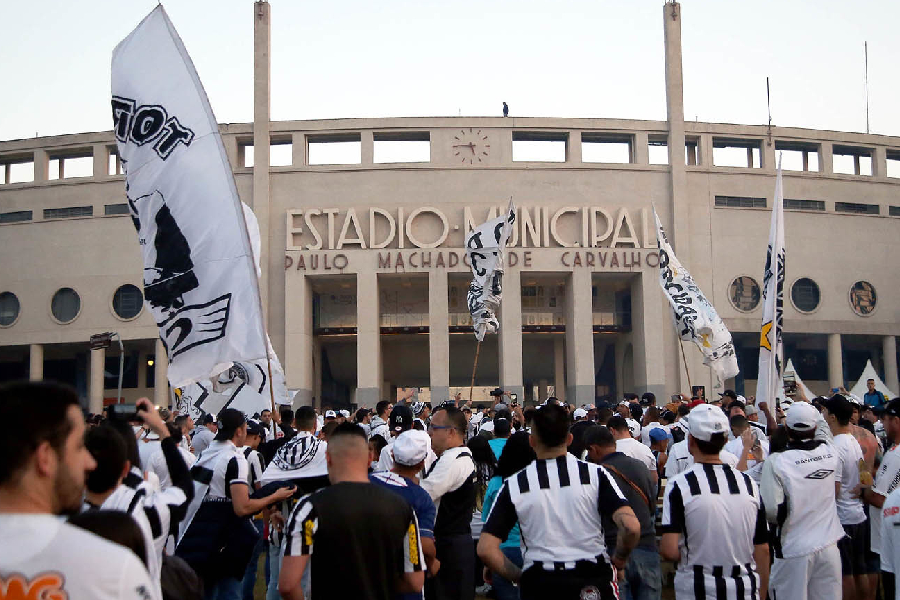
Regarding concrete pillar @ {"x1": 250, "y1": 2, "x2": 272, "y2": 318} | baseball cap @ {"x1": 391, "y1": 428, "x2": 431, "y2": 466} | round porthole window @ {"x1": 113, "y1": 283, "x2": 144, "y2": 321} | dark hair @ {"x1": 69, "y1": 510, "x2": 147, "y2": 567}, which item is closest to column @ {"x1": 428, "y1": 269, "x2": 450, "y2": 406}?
concrete pillar @ {"x1": 250, "y1": 2, "x2": 272, "y2": 318}

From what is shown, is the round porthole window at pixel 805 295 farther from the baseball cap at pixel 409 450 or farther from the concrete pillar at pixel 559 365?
the baseball cap at pixel 409 450

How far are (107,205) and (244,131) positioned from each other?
297 inches

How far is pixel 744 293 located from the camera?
4288 cm

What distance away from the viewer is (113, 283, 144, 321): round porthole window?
4250cm

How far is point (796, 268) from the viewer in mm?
43656

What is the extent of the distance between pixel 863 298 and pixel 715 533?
A: 144ft

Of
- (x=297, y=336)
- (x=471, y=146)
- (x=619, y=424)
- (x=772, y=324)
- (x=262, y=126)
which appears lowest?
(x=619, y=424)

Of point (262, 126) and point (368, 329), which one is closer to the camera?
point (368, 329)

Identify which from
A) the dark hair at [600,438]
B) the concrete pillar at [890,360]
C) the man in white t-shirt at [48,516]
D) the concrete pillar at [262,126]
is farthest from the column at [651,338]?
the man in white t-shirt at [48,516]

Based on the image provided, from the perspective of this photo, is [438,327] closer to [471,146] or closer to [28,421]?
[471,146]

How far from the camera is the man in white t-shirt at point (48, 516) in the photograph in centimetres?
232

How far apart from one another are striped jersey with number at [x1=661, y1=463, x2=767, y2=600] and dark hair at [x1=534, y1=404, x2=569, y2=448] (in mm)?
778

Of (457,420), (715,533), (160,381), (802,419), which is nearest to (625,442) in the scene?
(457,420)

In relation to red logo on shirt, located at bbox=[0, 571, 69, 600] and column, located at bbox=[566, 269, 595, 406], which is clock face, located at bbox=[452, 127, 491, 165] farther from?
red logo on shirt, located at bbox=[0, 571, 69, 600]
